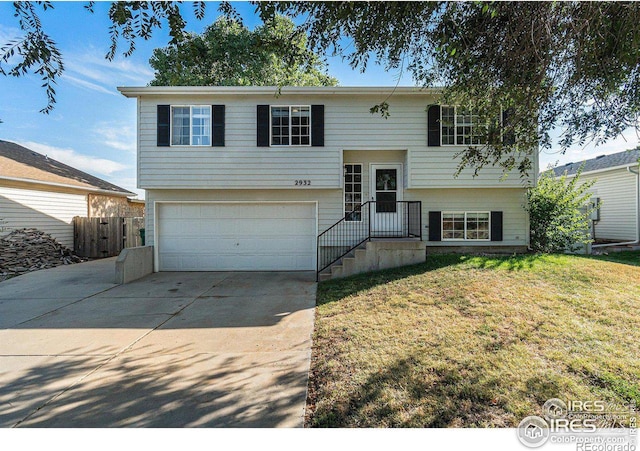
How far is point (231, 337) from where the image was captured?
4.23m

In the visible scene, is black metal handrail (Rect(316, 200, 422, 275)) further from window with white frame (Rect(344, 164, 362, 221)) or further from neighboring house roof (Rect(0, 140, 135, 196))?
neighboring house roof (Rect(0, 140, 135, 196))

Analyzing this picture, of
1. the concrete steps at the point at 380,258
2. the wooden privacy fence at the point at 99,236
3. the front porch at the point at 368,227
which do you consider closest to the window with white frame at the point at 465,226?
the front porch at the point at 368,227

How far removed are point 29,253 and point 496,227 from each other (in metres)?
15.4

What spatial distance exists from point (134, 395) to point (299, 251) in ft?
20.9

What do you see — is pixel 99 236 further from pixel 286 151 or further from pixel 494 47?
pixel 494 47

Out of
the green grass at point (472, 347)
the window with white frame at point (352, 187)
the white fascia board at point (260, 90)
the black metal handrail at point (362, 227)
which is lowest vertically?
the green grass at point (472, 347)

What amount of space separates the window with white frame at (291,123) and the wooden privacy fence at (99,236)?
8924 millimetres

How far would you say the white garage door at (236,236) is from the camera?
356 inches

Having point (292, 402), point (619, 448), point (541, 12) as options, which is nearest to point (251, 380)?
point (292, 402)

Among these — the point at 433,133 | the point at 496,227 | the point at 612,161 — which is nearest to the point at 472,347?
the point at 496,227

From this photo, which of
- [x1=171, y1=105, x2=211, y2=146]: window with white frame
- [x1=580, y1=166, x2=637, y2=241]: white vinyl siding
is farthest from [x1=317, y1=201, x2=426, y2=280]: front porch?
[x1=580, y1=166, x2=637, y2=241]: white vinyl siding

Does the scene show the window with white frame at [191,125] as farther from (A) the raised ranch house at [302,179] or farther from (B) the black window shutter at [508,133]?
(B) the black window shutter at [508,133]

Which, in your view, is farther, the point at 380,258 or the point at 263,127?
the point at 263,127

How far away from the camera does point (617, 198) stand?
43.3 feet
